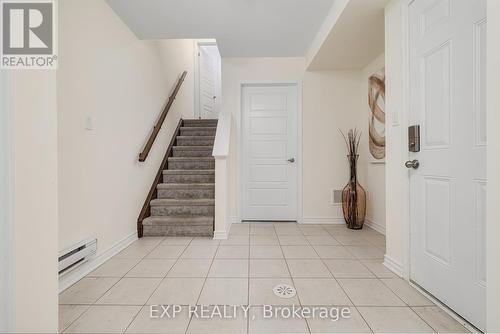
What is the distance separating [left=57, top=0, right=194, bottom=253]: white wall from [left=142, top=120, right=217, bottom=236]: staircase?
249 millimetres

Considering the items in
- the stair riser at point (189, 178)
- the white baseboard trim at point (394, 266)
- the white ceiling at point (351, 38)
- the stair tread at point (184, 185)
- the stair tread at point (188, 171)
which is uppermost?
the white ceiling at point (351, 38)

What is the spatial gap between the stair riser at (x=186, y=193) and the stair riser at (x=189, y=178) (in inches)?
10.7

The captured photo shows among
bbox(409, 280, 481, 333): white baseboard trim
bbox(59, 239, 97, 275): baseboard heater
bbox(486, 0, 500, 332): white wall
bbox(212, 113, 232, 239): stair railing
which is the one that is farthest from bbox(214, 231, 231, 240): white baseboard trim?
bbox(486, 0, 500, 332): white wall

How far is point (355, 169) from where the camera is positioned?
3.22 meters

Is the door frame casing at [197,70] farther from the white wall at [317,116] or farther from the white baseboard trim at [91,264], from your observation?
the white baseboard trim at [91,264]

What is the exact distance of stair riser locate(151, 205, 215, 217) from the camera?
3.08m

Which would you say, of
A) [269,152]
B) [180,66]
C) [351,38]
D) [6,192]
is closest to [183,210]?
[269,152]

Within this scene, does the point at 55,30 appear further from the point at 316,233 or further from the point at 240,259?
the point at 316,233

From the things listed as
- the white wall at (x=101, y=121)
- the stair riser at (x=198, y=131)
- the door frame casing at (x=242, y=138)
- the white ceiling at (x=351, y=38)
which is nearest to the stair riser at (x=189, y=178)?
the white wall at (x=101, y=121)

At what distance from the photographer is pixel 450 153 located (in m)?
1.41

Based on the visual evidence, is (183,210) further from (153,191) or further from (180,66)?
(180,66)

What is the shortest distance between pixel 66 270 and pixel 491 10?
105 inches

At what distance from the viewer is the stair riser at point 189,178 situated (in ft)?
11.6

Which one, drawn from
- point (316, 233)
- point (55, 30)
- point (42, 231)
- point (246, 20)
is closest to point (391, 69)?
point (246, 20)
